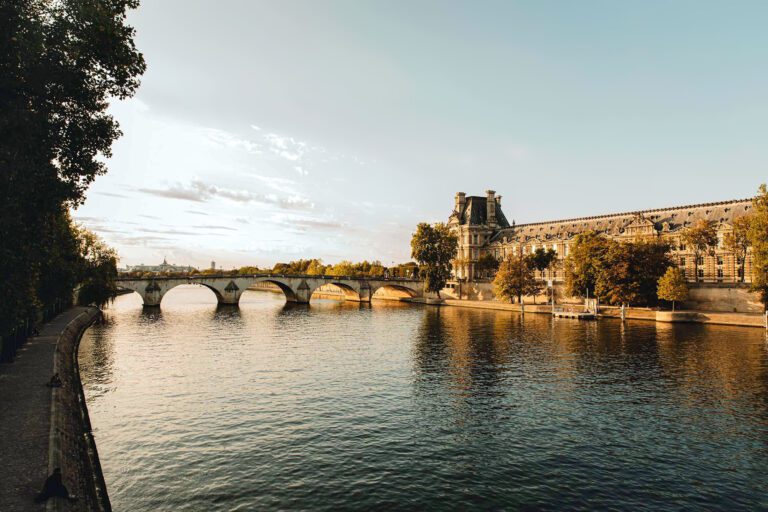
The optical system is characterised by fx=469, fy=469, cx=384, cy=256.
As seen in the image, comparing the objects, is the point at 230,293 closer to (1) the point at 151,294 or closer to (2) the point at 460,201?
(1) the point at 151,294

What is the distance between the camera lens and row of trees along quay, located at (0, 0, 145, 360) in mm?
24094

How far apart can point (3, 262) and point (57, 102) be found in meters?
9.86

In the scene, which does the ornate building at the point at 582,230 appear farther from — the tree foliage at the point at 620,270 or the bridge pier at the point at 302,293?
the bridge pier at the point at 302,293

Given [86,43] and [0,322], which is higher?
[86,43]

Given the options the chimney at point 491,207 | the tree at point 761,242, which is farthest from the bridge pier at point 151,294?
the chimney at point 491,207

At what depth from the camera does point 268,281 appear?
13012cm

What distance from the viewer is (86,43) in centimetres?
2641

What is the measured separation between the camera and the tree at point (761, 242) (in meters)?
76.1

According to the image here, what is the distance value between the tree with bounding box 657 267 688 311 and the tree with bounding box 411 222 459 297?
61.1m

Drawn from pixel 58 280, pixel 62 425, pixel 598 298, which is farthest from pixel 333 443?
pixel 598 298

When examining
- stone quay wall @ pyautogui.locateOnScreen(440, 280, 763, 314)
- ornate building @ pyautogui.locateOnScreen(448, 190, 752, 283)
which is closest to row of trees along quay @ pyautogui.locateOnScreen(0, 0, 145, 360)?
stone quay wall @ pyautogui.locateOnScreen(440, 280, 763, 314)

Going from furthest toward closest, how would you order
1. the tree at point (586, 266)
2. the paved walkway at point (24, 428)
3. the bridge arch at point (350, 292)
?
the bridge arch at point (350, 292) → the tree at point (586, 266) → the paved walkway at point (24, 428)

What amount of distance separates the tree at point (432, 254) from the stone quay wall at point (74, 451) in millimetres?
110054

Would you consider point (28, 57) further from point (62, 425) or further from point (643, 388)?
point (643, 388)
